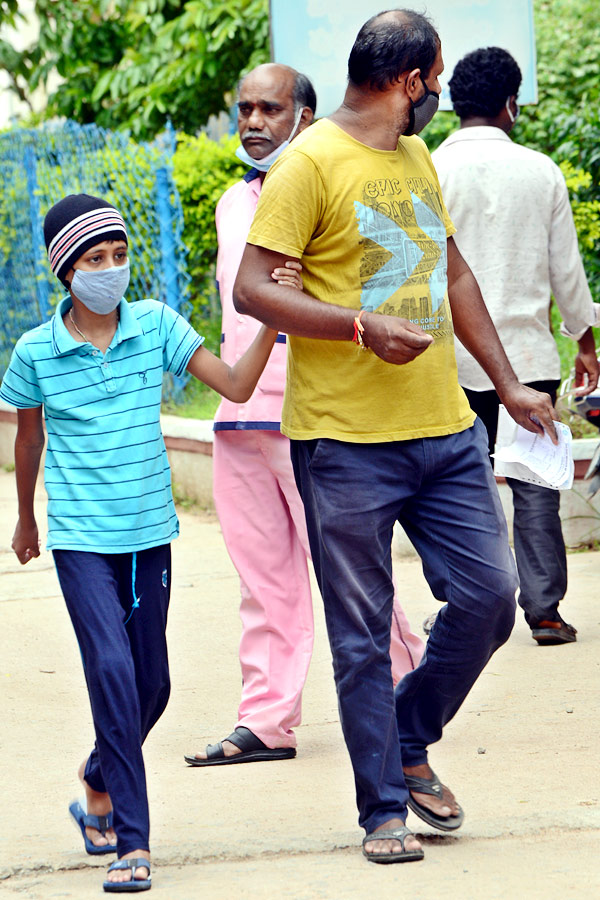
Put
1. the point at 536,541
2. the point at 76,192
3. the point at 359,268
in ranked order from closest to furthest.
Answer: the point at 359,268 < the point at 536,541 < the point at 76,192

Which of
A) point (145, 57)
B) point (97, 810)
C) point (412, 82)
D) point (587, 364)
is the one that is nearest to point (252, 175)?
point (412, 82)

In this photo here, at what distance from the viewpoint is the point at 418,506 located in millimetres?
3406

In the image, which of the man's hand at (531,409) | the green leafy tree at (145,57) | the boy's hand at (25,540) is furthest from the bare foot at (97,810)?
the green leafy tree at (145,57)

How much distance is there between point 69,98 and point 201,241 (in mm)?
4670

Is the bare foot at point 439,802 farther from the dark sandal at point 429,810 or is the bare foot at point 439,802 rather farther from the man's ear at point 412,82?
the man's ear at point 412,82

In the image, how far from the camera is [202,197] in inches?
385

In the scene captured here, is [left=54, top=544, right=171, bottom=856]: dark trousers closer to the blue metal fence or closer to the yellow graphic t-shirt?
the yellow graphic t-shirt

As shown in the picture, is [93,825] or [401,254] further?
[93,825]

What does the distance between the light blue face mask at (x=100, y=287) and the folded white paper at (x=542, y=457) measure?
3.60 feet

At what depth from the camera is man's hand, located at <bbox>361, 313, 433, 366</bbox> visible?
3016mm

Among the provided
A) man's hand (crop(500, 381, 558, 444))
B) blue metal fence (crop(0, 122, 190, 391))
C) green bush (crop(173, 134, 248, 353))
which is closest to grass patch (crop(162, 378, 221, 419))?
blue metal fence (crop(0, 122, 190, 391))

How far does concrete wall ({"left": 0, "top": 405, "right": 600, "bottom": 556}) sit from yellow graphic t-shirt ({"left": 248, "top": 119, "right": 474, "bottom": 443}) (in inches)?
139

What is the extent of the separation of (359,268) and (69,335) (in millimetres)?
737

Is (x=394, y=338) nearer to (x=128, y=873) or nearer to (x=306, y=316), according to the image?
(x=306, y=316)
